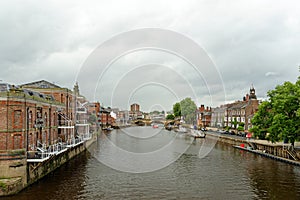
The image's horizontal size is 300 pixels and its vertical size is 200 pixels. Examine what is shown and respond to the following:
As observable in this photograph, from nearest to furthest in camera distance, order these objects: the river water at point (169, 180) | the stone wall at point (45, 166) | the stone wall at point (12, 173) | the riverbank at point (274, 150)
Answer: the stone wall at point (12, 173), the river water at point (169, 180), the stone wall at point (45, 166), the riverbank at point (274, 150)

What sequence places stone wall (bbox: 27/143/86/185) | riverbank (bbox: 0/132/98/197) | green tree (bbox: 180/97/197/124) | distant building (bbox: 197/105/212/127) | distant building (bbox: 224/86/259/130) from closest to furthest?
riverbank (bbox: 0/132/98/197) → stone wall (bbox: 27/143/86/185) → distant building (bbox: 224/86/259/130) → distant building (bbox: 197/105/212/127) → green tree (bbox: 180/97/197/124)

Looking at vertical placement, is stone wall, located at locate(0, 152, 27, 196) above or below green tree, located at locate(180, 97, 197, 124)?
below

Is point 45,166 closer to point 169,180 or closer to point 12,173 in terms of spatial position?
point 12,173

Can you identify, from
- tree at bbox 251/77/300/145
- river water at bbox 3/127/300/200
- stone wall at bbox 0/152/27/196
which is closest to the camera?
stone wall at bbox 0/152/27/196

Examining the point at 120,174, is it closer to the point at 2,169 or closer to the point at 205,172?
the point at 205,172

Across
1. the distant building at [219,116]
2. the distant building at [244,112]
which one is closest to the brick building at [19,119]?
the distant building at [244,112]

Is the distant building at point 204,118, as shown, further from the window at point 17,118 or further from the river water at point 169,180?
the window at point 17,118

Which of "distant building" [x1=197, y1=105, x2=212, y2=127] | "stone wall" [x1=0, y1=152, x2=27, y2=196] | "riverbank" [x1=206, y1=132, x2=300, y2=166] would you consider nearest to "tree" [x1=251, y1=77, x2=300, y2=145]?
"riverbank" [x1=206, y1=132, x2=300, y2=166]

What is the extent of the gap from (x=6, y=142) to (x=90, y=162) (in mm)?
19828

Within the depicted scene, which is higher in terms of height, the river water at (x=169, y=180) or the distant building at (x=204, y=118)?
the distant building at (x=204, y=118)

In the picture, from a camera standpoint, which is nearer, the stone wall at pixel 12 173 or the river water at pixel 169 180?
the stone wall at pixel 12 173

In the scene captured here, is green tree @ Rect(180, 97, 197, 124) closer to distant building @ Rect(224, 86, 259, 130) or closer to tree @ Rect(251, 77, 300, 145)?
distant building @ Rect(224, 86, 259, 130)

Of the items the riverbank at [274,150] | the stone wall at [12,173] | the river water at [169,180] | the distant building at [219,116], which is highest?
the distant building at [219,116]

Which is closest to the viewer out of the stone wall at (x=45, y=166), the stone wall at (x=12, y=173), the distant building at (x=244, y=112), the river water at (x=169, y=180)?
the stone wall at (x=12, y=173)
